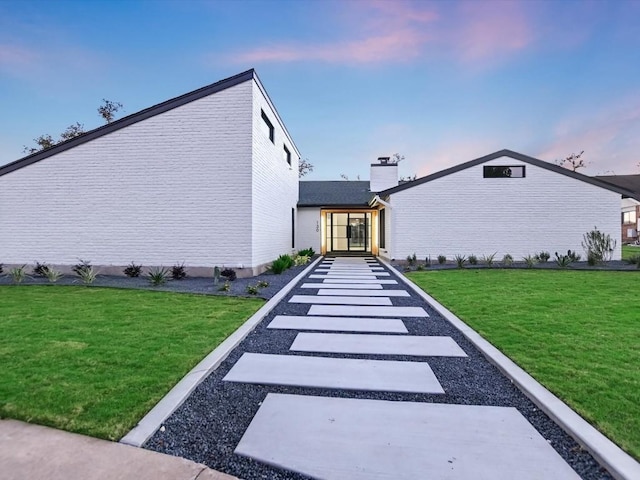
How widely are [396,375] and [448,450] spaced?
112 centimetres

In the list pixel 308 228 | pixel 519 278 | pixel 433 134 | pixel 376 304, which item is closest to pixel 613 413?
pixel 376 304

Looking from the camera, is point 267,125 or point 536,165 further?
point 536,165

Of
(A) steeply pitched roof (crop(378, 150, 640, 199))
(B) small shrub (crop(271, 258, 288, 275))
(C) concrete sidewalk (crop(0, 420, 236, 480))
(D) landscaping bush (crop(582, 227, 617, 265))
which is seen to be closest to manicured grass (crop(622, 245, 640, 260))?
(D) landscaping bush (crop(582, 227, 617, 265))

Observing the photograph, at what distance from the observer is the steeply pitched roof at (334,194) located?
18577 millimetres

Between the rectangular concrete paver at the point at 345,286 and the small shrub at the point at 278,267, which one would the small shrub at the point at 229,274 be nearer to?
the small shrub at the point at 278,267

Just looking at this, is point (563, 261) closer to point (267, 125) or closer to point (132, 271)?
point (267, 125)

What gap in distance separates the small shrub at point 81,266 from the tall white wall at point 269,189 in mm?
4706

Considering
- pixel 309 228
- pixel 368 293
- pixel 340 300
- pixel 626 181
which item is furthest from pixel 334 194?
pixel 626 181

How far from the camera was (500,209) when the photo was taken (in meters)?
13.5

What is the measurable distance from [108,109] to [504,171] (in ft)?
83.4

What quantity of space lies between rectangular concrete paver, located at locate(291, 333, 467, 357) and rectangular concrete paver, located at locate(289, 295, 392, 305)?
79.2 inches

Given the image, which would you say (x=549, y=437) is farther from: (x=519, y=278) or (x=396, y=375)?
(x=519, y=278)

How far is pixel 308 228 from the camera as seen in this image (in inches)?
741

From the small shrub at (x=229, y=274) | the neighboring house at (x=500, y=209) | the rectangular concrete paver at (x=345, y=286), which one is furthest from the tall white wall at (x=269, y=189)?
the neighboring house at (x=500, y=209)
